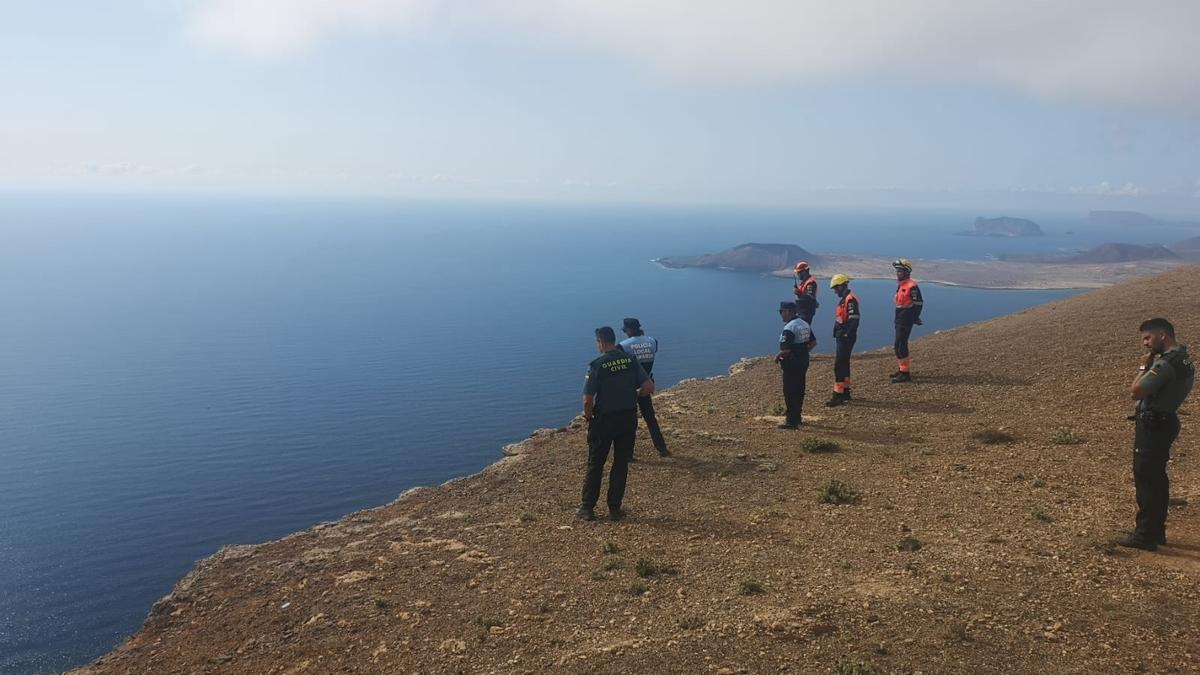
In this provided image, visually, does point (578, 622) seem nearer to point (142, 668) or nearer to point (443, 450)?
point (142, 668)

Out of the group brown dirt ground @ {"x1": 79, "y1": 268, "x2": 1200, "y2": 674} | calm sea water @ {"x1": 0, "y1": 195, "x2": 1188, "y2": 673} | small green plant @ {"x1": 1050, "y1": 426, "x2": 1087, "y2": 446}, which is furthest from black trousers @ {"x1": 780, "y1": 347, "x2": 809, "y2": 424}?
calm sea water @ {"x1": 0, "y1": 195, "x2": 1188, "y2": 673}

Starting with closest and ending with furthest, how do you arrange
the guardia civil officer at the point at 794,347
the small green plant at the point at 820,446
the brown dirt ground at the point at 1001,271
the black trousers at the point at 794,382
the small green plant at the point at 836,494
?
the small green plant at the point at 836,494
the small green plant at the point at 820,446
the guardia civil officer at the point at 794,347
the black trousers at the point at 794,382
the brown dirt ground at the point at 1001,271

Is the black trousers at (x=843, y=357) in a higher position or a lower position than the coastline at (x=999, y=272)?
higher

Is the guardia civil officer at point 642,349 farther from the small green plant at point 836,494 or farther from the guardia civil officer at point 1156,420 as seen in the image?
the guardia civil officer at point 1156,420

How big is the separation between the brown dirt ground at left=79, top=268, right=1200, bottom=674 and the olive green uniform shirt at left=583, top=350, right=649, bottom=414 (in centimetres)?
171

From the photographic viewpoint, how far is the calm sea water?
2578cm

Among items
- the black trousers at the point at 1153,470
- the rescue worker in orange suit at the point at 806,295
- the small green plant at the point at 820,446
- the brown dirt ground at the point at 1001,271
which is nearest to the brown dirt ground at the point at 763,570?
the small green plant at the point at 820,446

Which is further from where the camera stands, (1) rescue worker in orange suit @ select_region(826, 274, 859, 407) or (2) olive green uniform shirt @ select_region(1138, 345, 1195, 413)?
(1) rescue worker in orange suit @ select_region(826, 274, 859, 407)

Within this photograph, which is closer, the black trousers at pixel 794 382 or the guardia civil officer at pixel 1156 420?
the guardia civil officer at pixel 1156 420

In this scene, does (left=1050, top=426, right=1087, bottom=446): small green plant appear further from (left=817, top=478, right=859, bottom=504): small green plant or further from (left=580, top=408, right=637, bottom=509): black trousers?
(left=580, top=408, right=637, bottom=509): black trousers

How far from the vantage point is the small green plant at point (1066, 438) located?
37.1 ft

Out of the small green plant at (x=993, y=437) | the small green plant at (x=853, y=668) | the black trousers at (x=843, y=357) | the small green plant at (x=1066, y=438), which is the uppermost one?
the black trousers at (x=843, y=357)

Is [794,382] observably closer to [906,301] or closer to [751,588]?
[906,301]

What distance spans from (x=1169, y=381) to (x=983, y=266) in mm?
189059
